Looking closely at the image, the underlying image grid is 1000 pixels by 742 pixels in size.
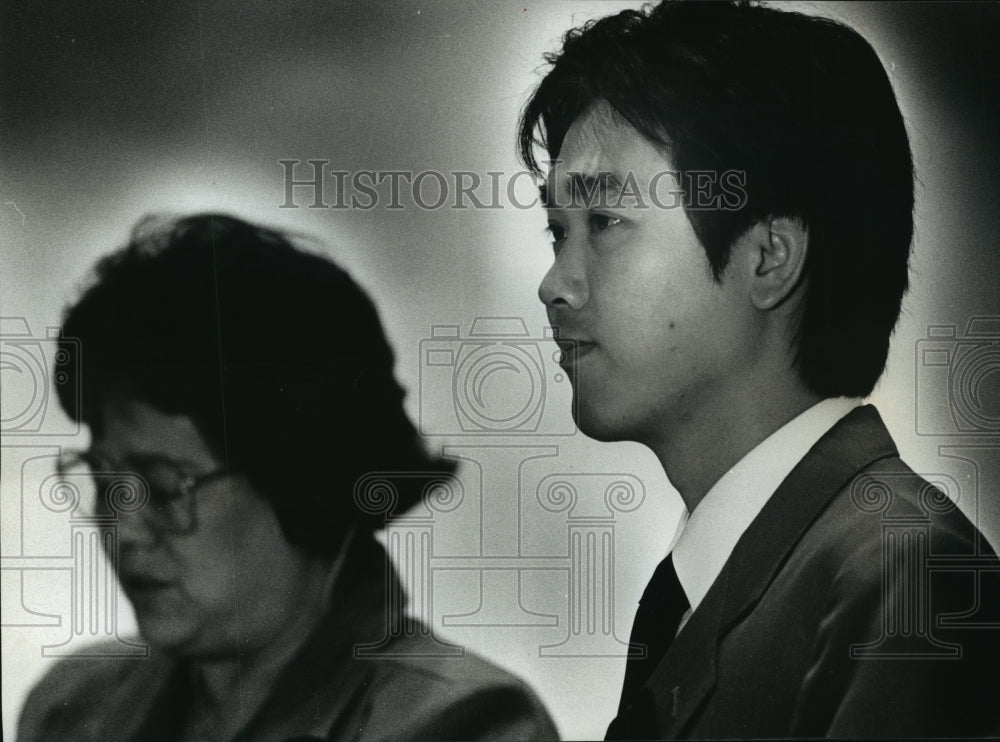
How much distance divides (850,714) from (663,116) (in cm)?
129

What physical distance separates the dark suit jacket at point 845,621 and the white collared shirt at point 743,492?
2 cm

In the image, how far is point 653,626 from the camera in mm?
2477

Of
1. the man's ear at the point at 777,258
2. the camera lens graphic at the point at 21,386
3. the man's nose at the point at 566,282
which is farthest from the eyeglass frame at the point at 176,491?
the man's ear at the point at 777,258

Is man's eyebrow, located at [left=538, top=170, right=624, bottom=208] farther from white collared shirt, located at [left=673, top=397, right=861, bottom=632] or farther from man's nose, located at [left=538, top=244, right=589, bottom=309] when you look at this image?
white collared shirt, located at [left=673, top=397, right=861, bottom=632]

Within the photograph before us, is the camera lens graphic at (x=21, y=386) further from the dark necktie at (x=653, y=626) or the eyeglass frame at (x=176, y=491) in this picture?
the dark necktie at (x=653, y=626)

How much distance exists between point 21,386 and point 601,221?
4.29 ft

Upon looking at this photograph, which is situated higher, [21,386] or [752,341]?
[752,341]

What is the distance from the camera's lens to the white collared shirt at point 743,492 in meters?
2.46

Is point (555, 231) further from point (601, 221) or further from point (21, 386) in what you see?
point (21, 386)

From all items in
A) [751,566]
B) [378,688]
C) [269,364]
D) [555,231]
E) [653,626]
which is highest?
[555,231]

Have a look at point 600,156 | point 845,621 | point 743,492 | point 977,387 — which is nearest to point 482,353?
point 600,156

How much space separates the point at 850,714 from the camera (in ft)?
7.84

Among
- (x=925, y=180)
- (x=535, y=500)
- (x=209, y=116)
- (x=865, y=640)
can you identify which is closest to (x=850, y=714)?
(x=865, y=640)

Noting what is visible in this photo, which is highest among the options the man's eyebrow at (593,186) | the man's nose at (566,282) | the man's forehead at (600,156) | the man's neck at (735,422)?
the man's forehead at (600,156)
